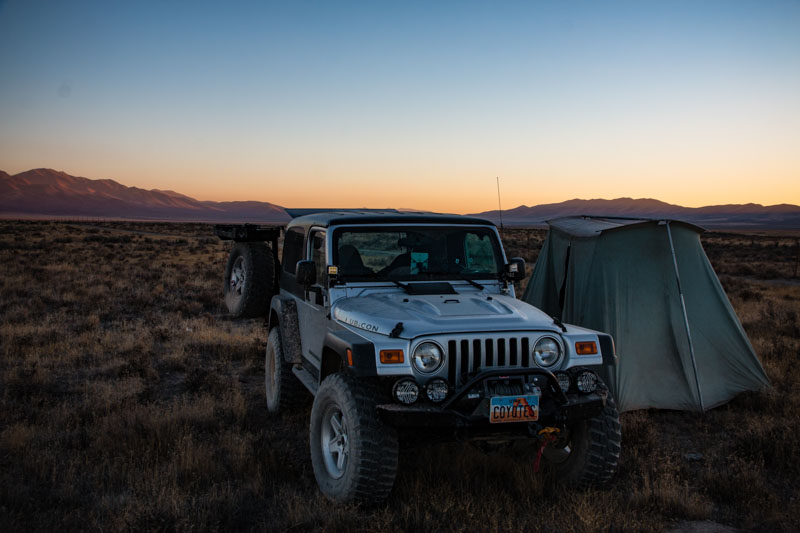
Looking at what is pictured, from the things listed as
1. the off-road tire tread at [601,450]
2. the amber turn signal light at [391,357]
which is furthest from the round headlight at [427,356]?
the off-road tire tread at [601,450]

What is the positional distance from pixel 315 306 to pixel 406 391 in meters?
1.96

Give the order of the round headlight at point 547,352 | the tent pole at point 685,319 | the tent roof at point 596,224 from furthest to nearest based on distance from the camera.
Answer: the tent roof at point 596,224 < the tent pole at point 685,319 < the round headlight at point 547,352

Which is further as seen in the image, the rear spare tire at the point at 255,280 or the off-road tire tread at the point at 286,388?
the rear spare tire at the point at 255,280

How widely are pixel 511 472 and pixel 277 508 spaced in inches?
77.2

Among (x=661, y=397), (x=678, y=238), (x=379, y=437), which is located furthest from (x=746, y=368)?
(x=379, y=437)

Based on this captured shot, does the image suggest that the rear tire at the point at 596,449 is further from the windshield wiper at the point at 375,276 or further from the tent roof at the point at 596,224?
the tent roof at the point at 596,224

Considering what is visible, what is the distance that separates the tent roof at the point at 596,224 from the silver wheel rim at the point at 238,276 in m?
4.52

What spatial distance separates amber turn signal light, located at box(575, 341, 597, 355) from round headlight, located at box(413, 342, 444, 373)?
3.58 ft

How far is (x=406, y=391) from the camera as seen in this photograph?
13.9 feet

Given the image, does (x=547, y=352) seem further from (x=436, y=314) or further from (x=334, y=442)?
(x=334, y=442)

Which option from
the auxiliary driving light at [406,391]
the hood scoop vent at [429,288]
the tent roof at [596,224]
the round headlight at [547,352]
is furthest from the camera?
the tent roof at [596,224]

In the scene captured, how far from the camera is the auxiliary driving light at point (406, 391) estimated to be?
425 cm

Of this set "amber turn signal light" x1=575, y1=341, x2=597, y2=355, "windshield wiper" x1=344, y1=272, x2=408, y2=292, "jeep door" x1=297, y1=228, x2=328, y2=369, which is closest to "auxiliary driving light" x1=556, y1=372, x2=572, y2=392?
"amber turn signal light" x1=575, y1=341, x2=597, y2=355

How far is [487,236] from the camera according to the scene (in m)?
6.16
